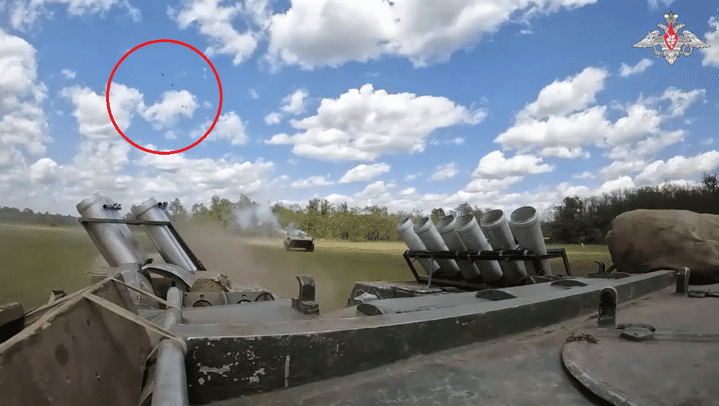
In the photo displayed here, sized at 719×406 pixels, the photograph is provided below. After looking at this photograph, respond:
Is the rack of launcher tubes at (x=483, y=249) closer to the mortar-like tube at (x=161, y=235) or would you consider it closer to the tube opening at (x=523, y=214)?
the tube opening at (x=523, y=214)

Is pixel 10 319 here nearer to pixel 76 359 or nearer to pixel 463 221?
pixel 76 359

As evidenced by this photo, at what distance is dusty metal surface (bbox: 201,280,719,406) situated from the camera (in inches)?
59.5

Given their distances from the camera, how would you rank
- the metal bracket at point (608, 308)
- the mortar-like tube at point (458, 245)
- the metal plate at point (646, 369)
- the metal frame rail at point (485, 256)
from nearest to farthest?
the metal plate at point (646, 369), the metal bracket at point (608, 308), the metal frame rail at point (485, 256), the mortar-like tube at point (458, 245)

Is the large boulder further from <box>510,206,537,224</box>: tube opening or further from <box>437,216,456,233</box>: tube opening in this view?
<box>437,216,456,233</box>: tube opening

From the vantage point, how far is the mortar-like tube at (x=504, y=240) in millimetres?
5391

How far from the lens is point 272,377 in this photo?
1564 millimetres

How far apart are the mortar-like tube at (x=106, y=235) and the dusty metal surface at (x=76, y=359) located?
5914 millimetres

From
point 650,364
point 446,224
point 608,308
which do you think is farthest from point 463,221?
point 650,364

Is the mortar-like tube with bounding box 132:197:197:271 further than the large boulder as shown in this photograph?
Yes

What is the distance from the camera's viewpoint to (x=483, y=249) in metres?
5.77

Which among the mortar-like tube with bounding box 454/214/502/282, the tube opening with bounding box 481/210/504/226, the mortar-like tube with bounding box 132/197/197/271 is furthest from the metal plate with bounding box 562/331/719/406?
the mortar-like tube with bounding box 132/197/197/271

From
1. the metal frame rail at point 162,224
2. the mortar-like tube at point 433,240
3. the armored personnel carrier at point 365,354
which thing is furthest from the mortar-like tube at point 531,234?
the metal frame rail at point 162,224

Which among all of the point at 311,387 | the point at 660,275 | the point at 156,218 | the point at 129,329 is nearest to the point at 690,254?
the point at 660,275

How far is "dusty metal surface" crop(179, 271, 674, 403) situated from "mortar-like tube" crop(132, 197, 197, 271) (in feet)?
21.0
